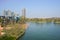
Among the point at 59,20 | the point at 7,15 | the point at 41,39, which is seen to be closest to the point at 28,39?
the point at 41,39

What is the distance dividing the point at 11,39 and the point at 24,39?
93.7 inches

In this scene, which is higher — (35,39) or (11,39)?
(11,39)

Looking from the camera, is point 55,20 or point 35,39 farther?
point 55,20

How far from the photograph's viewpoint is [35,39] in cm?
731

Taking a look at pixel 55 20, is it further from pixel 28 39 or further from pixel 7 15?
pixel 28 39

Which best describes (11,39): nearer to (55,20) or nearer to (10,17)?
(10,17)

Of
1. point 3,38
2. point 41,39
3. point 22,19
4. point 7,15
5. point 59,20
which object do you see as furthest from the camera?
point 59,20

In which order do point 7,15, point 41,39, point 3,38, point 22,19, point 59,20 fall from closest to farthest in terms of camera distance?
point 3,38, point 41,39, point 7,15, point 22,19, point 59,20

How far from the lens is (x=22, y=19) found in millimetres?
14266

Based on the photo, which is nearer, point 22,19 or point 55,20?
point 22,19

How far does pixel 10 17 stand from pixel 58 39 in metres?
6.66

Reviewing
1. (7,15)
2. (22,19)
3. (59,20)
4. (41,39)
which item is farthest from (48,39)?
(59,20)

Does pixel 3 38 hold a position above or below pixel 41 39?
above

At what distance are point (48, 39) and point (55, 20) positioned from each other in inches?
511
